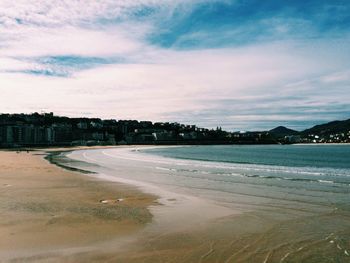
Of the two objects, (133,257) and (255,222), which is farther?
(255,222)

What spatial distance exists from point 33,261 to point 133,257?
2.11 metres

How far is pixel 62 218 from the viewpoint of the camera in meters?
13.5

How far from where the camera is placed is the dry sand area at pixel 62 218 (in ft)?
32.7

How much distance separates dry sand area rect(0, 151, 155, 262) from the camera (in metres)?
9.97

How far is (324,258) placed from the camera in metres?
9.21

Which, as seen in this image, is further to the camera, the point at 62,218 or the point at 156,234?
the point at 62,218

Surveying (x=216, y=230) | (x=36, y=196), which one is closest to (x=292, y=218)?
(x=216, y=230)

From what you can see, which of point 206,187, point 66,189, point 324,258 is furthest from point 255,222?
point 66,189

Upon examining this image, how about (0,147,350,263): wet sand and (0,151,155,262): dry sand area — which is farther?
(0,151,155,262): dry sand area

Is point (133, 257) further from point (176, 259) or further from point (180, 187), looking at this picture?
point (180, 187)

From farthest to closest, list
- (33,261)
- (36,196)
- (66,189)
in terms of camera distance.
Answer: (66,189)
(36,196)
(33,261)

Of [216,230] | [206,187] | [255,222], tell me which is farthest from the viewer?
[206,187]

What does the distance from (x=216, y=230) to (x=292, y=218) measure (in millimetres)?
3371

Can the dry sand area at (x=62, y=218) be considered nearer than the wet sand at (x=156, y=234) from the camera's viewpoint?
No
